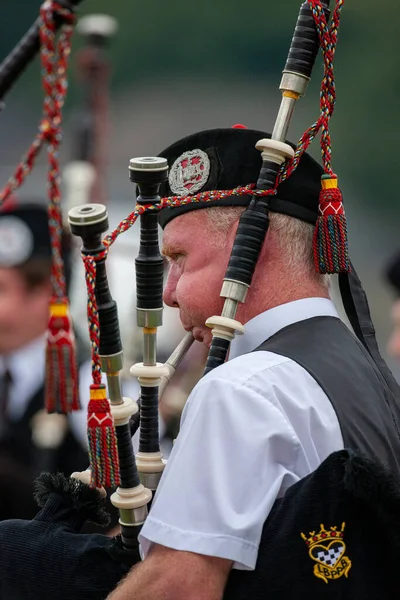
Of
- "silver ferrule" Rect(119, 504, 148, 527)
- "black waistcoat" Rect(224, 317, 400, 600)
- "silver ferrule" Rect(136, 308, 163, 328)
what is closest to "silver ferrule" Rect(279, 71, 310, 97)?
"silver ferrule" Rect(136, 308, 163, 328)

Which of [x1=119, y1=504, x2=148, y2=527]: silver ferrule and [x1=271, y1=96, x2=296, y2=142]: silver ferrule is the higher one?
[x1=271, y1=96, x2=296, y2=142]: silver ferrule

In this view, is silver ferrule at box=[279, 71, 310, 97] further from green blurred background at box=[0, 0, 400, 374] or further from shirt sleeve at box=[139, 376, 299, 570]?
green blurred background at box=[0, 0, 400, 374]

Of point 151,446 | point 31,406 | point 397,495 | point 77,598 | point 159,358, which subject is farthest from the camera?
point 159,358

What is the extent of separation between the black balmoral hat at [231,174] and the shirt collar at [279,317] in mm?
258

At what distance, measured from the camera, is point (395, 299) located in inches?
279

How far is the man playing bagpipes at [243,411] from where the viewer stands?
8.04 feet

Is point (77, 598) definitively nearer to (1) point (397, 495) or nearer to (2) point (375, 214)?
(1) point (397, 495)

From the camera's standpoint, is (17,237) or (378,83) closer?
(17,237)

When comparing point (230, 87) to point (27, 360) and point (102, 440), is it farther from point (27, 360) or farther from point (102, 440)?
point (102, 440)

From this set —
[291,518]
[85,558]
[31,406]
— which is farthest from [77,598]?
[31,406]

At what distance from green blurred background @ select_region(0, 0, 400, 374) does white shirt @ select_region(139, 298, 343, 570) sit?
28.2ft

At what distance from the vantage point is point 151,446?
301 cm

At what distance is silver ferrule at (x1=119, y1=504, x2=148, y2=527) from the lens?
2.79 m

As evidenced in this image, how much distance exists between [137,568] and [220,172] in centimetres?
115
